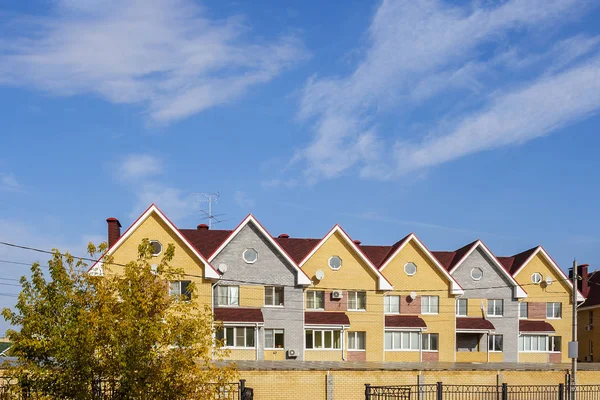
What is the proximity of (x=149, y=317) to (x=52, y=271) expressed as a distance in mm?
2894

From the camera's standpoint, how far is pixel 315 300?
4569cm

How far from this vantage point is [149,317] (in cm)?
1930

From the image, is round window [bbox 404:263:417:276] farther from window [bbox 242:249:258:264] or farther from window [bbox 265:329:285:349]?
window [bbox 242:249:258:264]

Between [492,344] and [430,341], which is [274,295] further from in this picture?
[492,344]

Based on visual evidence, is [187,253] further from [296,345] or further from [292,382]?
[292,382]

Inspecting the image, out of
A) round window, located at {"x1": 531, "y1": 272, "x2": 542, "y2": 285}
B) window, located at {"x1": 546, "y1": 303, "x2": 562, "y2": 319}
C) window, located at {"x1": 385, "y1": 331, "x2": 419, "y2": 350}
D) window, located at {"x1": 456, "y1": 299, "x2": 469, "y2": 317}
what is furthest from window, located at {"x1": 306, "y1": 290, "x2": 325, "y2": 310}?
window, located at {"x1": 546, "y1": 303, "x2": 562, "y2": 319}

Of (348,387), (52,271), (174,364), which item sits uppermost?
(52,271)

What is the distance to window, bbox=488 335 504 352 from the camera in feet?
165

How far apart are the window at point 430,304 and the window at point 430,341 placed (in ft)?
5.04

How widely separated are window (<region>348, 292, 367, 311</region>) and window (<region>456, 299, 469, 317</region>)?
8.13 meters

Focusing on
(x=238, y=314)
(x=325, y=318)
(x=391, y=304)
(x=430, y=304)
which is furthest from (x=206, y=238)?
(x=430, y=304)

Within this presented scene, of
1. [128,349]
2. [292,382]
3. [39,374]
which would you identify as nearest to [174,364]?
[128,349]

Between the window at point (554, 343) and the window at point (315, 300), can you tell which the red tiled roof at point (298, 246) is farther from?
the window at point (554, 343)

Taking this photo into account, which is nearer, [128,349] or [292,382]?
[128,349]
